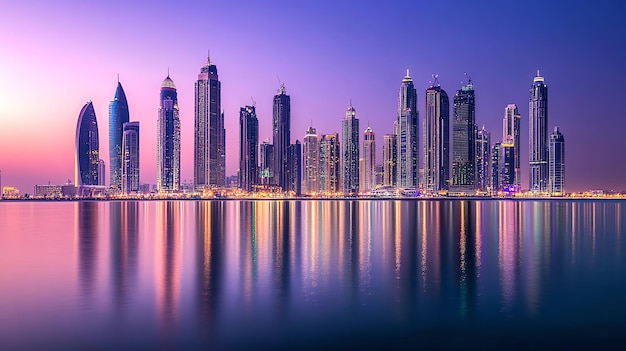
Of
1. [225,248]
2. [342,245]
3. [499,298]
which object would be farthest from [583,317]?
[225,248]

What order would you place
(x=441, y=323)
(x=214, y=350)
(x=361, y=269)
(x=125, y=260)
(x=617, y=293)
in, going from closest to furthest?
(x=214, y=350) < (x=441, y=323) < (x=617, y=293) < (x=361, y=269) < (x=125, y=260)

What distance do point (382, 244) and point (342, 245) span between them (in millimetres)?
4345

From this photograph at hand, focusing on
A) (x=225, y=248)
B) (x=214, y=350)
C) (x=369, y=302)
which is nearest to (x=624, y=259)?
(x=369, y=302)

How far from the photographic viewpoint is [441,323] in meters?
22.8

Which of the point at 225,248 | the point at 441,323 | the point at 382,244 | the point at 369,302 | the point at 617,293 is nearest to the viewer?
the point at 441,323

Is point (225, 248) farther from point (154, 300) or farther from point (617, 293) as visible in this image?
point (617, 293)

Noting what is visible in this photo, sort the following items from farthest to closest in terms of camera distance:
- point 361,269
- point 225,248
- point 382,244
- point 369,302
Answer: point 382,244, point 225,248, point 361,269, point 369,302

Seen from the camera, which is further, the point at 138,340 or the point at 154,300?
the point at 154,300

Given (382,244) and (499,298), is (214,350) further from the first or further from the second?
(382,244)

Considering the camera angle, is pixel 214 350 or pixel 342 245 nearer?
pixel 214 350

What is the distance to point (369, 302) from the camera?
26984 mm

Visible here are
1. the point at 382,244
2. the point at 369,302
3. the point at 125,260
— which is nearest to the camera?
the point at 369,302

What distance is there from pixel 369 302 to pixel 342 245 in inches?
1026

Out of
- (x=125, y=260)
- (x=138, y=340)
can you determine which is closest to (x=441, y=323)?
(x=138, y=340)
